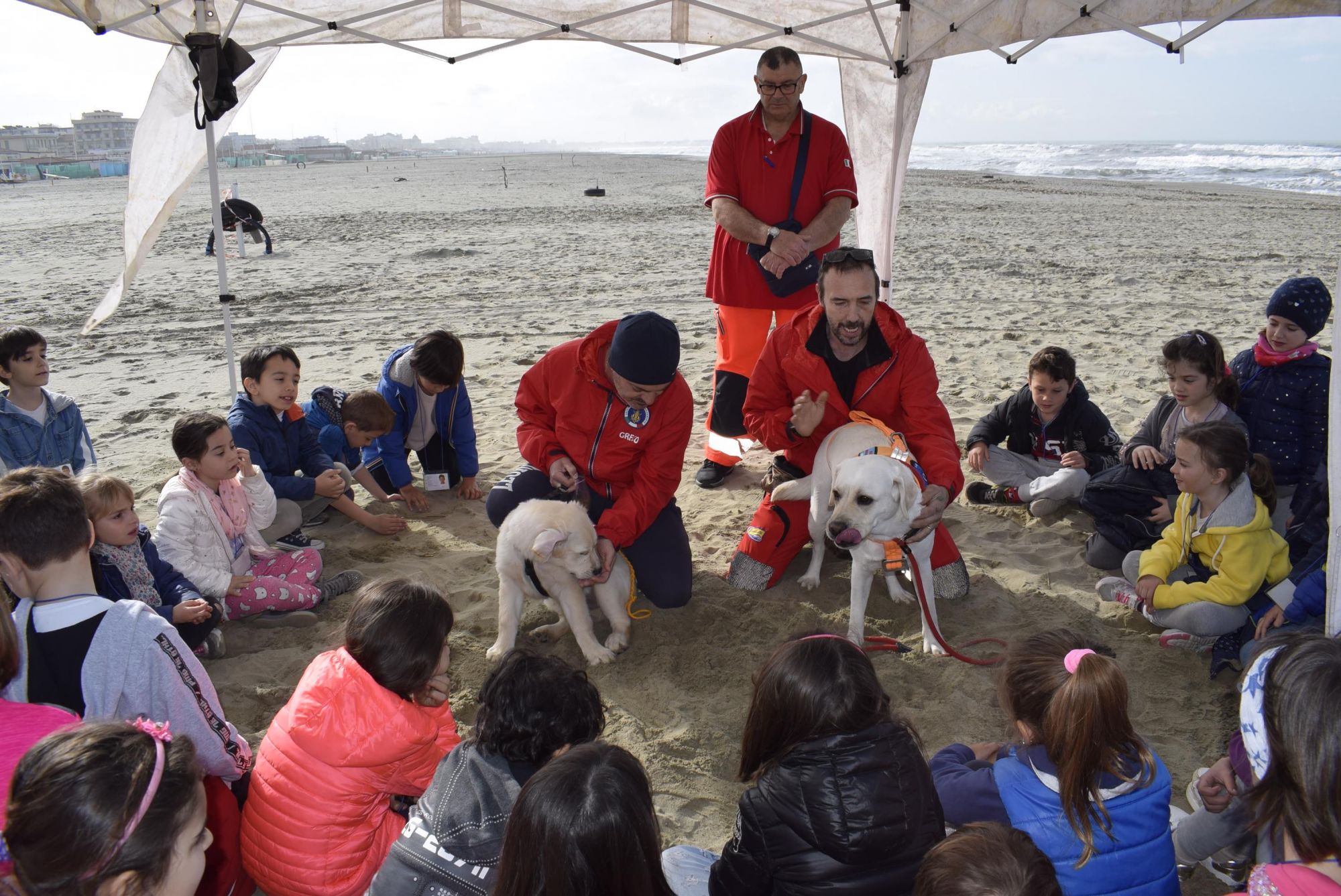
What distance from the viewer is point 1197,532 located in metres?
3.95

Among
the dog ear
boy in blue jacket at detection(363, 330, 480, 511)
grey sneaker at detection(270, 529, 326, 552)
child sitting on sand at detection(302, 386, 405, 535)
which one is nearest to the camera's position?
the dog ear

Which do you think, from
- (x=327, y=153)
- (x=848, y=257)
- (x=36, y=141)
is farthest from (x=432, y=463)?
(x=36, y=141)

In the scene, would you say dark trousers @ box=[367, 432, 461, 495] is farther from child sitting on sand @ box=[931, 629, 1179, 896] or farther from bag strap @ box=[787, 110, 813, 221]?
child sitting on sand @ box=[931, 629, 1179, 896]

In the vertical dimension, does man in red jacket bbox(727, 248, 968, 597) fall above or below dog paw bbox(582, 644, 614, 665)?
above

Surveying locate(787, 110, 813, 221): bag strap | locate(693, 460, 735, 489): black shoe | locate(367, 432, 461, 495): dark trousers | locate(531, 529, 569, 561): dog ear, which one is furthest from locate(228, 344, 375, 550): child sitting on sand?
locate(787, 110, 813, 221): bag strap

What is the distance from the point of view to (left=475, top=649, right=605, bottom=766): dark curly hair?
2.18 meters

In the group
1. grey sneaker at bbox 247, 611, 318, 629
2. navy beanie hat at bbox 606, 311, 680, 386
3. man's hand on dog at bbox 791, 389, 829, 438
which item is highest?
navy beanie hat at bbox 606, 311, 680, 386

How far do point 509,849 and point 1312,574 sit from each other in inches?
132

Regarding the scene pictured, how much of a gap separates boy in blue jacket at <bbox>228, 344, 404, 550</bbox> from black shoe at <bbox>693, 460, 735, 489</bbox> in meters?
2.25

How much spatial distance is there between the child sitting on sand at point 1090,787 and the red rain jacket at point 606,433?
2527 millimetres

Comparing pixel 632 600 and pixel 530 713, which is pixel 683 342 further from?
pixel 530 713

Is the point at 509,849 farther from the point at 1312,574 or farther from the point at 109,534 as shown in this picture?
the point at 1312,574

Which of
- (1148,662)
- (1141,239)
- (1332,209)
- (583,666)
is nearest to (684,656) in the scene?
(583,666)

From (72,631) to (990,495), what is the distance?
5009 millimetres
